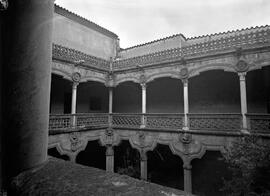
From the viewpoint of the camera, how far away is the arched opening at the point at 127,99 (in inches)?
561

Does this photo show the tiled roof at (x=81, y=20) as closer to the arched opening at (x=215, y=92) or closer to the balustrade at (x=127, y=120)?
the balustrade at (x=127, y=120)

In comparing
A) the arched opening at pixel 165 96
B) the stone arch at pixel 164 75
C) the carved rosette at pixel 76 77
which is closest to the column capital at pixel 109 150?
the arched opening at pixel 165 96

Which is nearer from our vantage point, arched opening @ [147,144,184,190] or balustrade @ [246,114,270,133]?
balustrade @ [246,114,270,133]

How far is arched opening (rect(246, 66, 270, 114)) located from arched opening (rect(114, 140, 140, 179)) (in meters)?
7.86

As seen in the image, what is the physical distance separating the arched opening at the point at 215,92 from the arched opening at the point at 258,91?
1.99ft

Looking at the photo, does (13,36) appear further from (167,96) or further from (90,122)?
(167,96)

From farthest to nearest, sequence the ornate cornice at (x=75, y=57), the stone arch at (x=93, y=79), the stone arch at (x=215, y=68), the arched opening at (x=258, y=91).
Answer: the stone arch at (x=93, y=79)
the arched opening at (x=258, y=91)
the ornate cornice at (x=75, y=57)
the stone arch at (x=215, y=68)

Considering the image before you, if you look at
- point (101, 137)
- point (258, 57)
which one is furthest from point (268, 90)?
point (101, 137)

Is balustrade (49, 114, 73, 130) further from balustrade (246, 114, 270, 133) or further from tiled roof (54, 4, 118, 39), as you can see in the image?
balustrade (246, 114, 270, 133)

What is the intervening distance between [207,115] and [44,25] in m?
9.11

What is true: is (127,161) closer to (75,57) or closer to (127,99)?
(127,99)

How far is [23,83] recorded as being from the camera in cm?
120

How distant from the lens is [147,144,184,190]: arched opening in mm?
12266

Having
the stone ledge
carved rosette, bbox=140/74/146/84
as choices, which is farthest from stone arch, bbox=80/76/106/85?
the stone ledge
